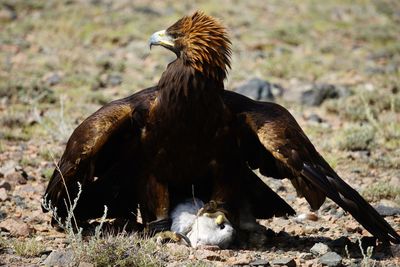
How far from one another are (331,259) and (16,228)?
2571 millimetres

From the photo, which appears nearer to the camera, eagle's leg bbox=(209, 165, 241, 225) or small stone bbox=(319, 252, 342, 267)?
small stone bbox=(319, 252, 342, 267)

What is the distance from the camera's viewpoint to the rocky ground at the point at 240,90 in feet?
19.3

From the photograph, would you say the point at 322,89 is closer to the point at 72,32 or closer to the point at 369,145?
the point at 369,145

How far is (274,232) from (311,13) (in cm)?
1351

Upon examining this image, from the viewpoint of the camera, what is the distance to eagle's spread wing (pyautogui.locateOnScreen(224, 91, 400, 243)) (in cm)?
590

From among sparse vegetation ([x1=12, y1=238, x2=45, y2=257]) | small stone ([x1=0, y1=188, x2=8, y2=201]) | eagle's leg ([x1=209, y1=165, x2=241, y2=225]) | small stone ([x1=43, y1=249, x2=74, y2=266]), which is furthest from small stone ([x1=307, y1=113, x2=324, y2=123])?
small stone ([x1=43, y1=249, x2=74, y2=266])

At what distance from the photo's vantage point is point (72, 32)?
641 inches

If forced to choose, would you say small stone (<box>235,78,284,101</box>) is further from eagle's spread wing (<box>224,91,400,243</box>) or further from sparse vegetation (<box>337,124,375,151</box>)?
eagle's spread wing (<box>224,91,400,243</box>)

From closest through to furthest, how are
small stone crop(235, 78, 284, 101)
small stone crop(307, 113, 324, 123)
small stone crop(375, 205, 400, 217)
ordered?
small stone crop(375, 205, 400, 217)
small stone crop(307, 113, 324, 123)
small stone crop(235, 78, 284, 101)

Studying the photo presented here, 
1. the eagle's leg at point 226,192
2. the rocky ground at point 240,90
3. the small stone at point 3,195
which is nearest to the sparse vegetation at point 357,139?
the rocky ground at point 240,90

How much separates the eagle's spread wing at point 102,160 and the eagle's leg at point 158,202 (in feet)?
0.93

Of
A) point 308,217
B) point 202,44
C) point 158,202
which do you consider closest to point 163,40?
point 202,44

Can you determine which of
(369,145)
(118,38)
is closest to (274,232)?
(369,145)

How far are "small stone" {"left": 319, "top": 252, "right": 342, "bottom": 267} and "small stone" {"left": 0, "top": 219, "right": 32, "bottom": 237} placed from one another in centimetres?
241
